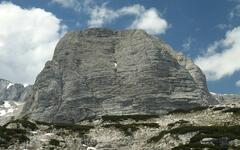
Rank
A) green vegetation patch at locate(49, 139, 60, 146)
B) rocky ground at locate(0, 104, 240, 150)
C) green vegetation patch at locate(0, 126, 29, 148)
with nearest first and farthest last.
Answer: rocky ground at locate(0, 104, 240, 150), green vegetation patch at locate(0, 126, 29, 148), green vegetation patch at locate(49, 139, 60, 146)

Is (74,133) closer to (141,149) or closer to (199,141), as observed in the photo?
(141,149)

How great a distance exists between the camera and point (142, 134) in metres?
80.1

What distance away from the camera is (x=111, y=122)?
93938 mm

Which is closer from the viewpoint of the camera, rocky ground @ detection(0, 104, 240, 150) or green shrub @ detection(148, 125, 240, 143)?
green shrub @ detection(148, 125, 240, 143)

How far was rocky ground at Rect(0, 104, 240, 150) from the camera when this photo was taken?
66.7 meters

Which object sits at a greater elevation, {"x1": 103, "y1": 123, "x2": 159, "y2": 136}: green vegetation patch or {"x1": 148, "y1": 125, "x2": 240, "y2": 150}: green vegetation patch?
{"x1": 103, "y1": 123, "x2": 159, "y2": 136}: green vegetation patch

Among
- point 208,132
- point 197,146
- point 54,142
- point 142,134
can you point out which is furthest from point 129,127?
point 197,146

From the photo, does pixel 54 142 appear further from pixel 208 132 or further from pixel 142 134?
pixel 208 132

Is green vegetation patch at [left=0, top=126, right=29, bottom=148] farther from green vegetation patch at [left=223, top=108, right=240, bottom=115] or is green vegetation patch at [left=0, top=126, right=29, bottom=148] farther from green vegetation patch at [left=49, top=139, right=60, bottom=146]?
green vegetation patch at [left=223, top=108, right=240, bottom=115]

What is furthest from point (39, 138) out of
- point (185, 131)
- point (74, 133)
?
point (185, 131)

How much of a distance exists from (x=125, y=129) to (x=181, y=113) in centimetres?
1796

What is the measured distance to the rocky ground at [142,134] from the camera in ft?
219

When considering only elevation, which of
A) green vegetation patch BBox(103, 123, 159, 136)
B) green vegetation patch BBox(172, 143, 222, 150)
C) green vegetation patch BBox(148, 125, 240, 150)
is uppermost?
green vegetation patch BBox(103, 123, 159, 136)

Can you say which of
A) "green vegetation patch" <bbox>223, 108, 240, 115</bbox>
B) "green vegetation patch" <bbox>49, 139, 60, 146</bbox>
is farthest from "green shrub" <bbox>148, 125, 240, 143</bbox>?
"green vegetation patch" <bbox>223, 108, 240, 115</bbox>
